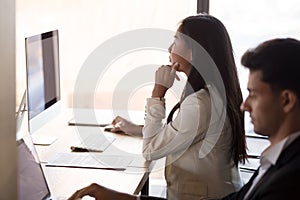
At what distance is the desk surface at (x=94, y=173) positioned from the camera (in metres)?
1.88

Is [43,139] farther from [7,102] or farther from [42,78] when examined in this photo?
[7,102]

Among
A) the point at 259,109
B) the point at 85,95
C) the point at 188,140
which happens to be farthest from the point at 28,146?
the point at 85,95

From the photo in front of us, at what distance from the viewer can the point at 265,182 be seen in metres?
1.28

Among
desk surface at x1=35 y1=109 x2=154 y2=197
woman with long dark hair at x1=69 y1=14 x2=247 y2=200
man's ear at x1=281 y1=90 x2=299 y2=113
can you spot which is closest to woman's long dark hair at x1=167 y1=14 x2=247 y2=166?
woman with long dark hair at x1=69 y1=14 x2=247 y2=200

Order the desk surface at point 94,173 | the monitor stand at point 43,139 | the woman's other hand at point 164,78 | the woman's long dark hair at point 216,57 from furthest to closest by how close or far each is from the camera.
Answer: the monitor stand at point 43,139, the woman's other hand at point 164,78, the woman's long dark hair at point 216,57, the desk surface at point 94,173

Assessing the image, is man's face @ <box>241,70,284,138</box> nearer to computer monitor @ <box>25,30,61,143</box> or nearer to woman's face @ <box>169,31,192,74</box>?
woman's face @ <box>169,31,192,74</box>

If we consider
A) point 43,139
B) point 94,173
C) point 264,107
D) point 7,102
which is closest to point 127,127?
point 43,139

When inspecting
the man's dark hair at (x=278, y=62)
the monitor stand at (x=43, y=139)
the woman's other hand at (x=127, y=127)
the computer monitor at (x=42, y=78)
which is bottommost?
the monitor stand at (x=43, y=139)

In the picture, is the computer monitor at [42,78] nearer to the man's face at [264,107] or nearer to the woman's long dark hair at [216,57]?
the woman's long dark hair at [216,57]

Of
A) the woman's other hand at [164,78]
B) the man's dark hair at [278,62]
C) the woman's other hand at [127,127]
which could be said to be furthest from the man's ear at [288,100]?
the woman's other hand at [127,127]

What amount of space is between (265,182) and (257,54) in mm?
329

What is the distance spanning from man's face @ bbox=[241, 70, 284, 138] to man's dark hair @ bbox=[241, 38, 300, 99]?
0.02 m

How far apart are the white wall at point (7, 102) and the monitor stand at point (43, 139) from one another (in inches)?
58.5

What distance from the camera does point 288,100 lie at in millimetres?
1261
